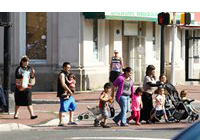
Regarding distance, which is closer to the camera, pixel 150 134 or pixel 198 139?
pixel 198 139

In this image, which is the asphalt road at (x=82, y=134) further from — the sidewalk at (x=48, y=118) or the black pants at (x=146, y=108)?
the black pants at (x=146, y=108)

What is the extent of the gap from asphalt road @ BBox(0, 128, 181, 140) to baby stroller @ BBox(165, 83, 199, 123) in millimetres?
1652

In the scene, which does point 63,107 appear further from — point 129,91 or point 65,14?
point 65,14

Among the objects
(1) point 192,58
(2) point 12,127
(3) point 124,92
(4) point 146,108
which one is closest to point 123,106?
(3) point 124,92

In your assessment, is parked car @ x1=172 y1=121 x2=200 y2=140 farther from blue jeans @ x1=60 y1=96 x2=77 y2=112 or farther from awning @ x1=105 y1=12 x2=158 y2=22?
awning @ x1=105 y1=12 x2=158 y2=22

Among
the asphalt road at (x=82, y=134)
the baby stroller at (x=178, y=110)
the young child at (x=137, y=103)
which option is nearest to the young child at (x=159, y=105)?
the baby stroller at (x=178, y=110)

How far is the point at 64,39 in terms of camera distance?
24.8 metres

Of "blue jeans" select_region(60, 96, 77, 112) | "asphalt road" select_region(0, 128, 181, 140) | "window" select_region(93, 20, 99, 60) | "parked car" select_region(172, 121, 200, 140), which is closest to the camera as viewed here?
"parked car" select_region(172, 121, 200, 140)

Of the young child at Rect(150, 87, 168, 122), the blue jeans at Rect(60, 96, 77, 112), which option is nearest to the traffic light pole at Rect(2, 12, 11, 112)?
the blue jeans at Rect(60, 96, 77, 112)

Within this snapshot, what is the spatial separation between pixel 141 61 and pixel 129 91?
49.8 ft

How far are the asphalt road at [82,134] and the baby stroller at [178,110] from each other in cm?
165

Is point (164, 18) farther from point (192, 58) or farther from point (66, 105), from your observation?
point (192, 58)

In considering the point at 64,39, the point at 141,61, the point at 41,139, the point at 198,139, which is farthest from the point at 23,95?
the point at 141,61

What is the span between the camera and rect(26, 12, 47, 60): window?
25297 millimetres
